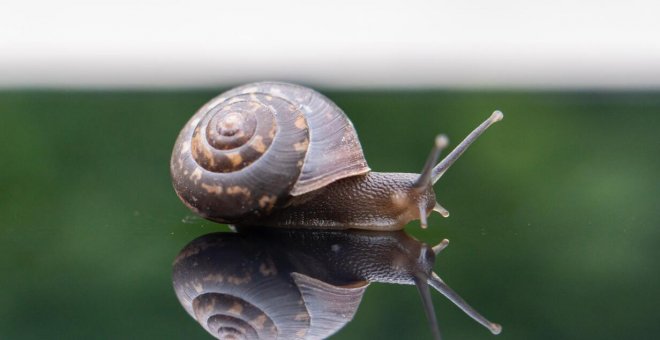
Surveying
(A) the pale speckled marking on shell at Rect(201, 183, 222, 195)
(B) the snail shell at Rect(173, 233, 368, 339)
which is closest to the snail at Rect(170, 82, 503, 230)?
(A) the pale speckled marking on shell at Rect(201, 183, 222, 195)

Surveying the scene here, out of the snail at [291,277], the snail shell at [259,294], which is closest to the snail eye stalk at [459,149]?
the snail at [291,277]

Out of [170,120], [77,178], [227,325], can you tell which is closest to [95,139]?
[170,120]

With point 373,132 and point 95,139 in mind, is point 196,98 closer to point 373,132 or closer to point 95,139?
point 95,139

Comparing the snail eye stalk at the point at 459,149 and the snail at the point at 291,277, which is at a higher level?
the snail eye stalk at the point at 459,149

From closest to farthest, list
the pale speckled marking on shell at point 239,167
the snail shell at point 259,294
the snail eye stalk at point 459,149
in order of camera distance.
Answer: the snail shell at point 259,294
the pale speckled marking on shell at point 239,167
the snail eye stalk at point 459,149

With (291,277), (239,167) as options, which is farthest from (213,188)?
Answer: (291,277)

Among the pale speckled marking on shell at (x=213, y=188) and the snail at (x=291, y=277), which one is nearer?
the snail at (x=291, y=277)

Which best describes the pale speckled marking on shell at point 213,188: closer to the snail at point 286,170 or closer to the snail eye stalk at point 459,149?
the snail at point 286,170
